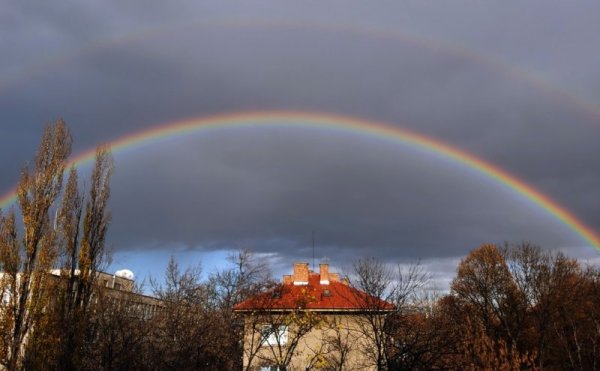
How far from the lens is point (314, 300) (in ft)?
90.9

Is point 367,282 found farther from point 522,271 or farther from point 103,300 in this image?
point 522,271

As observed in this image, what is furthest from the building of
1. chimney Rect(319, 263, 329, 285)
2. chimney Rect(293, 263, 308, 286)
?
chimney Rect(319, 263, 329, 285)

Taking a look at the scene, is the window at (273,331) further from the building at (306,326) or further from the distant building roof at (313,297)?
the distant building roof at (313,297)

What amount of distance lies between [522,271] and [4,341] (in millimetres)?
40352

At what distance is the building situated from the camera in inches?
839

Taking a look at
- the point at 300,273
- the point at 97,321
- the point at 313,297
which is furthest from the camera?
the point at 300,273

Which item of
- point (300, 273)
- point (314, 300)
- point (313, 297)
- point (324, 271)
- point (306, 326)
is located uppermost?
point (324, 271)

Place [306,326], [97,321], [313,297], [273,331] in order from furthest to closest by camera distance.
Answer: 1. [313,297]
2. [306,326]
3. [273,331]
4. [97,321]

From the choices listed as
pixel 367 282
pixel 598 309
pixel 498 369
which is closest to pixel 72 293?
pixel 367 282

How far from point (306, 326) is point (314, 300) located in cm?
278

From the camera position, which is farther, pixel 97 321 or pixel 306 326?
pixel 306 326

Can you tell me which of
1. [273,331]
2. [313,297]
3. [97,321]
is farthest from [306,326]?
[97,321]

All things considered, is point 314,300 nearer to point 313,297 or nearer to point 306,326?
point 313,297

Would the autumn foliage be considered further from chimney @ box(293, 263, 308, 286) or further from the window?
chimney @ box(293, 263, 308, 286)
